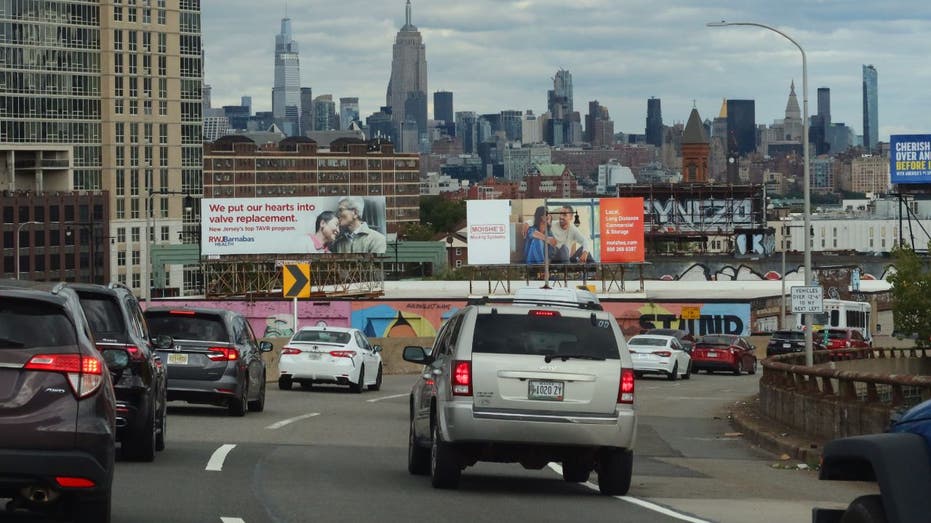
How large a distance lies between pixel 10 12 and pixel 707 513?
15645 centimetres

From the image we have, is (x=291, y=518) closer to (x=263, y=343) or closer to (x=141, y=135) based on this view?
(x=263, y=343)

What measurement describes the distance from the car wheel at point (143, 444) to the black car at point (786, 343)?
4335 centimetres

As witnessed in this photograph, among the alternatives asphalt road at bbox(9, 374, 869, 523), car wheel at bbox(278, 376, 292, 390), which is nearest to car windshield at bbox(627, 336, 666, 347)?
car wheel at bbox(278, 376, 292, 390)

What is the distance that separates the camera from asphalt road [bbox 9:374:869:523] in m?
13.8

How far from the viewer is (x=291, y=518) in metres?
13.1

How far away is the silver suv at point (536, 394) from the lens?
15.3 m

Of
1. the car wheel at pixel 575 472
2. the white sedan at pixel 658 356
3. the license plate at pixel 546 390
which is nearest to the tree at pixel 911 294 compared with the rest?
the white sedan at pixel 658 356

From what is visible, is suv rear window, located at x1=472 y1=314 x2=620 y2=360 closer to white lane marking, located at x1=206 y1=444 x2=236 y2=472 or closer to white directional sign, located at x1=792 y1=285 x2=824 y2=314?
white lane marking, located at x1=206 y1=444 x2=236 y2=472

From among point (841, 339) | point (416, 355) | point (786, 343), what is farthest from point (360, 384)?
point (841, 339)

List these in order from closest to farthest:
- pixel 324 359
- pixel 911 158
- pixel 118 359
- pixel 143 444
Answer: pixel 118 359, pixel 143 444, pixel 324 359, pixel 911 158

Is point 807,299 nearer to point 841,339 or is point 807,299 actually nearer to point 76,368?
point 76,368

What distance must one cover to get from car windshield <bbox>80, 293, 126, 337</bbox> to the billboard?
7904 cm

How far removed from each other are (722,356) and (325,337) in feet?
68.0

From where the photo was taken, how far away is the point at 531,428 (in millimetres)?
15273
